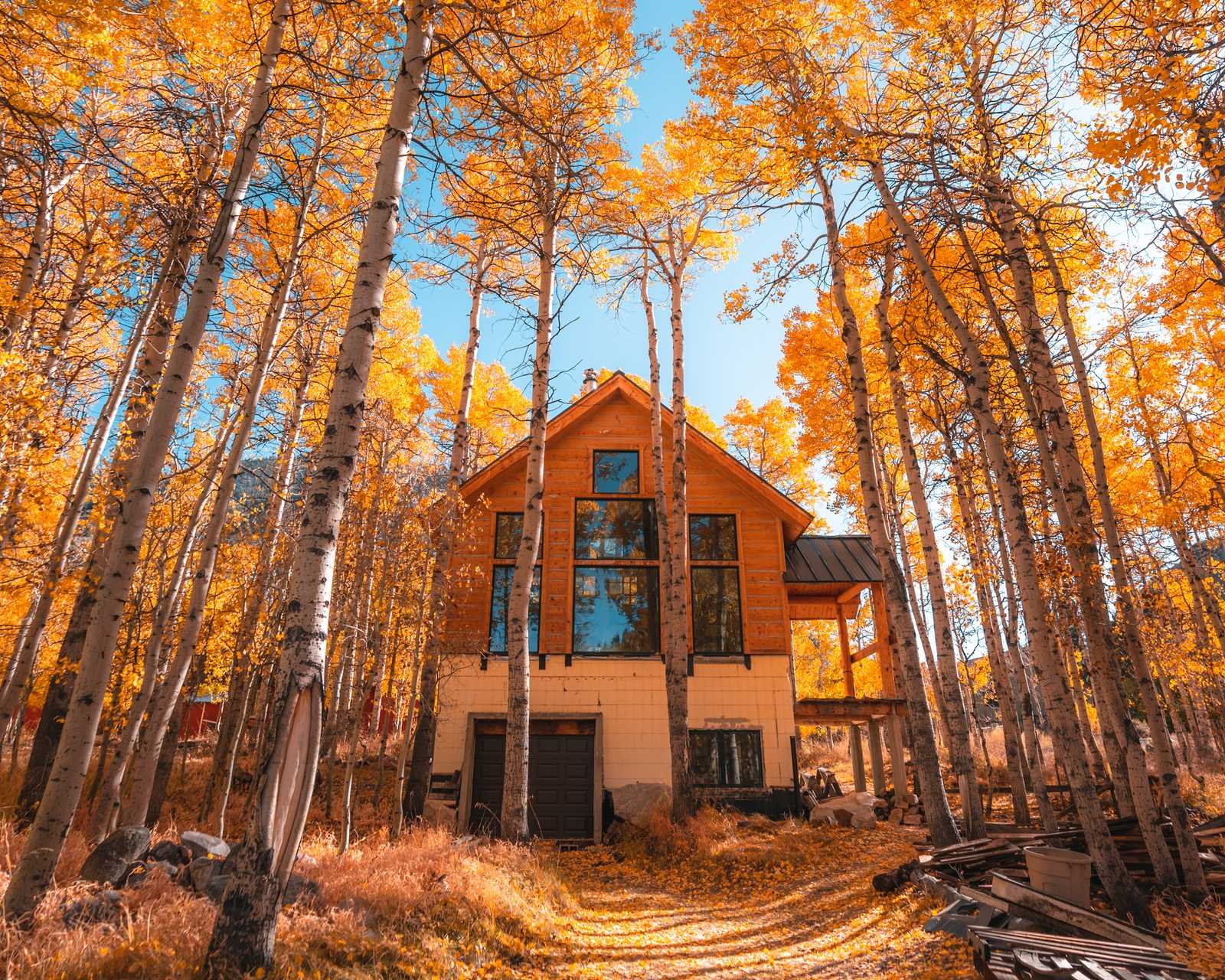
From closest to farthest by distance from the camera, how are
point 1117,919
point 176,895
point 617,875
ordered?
point 176,895
point 1117,919
point 617,875

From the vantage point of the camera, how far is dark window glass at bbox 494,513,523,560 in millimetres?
13953

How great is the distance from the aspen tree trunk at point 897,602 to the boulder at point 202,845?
26.4 ft

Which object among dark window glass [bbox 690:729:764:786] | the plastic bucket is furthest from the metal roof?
the plastic bucket

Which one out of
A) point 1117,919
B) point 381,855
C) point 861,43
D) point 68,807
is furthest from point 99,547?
point 861,43

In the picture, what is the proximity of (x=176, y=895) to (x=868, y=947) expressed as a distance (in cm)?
587

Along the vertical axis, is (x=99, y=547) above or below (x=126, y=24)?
below

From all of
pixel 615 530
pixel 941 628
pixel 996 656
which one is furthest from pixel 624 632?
pixel 996 656

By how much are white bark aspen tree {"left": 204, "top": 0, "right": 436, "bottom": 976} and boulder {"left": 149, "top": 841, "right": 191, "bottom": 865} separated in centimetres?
326

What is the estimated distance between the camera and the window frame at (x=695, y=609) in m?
13.3

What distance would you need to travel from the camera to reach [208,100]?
598cm

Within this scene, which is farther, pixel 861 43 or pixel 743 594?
pixel 743 594

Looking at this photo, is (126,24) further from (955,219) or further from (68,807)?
(955,219)

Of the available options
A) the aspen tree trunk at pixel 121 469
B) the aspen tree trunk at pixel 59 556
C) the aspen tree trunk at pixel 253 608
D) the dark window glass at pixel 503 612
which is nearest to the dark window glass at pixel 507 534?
the dark window glass at pixel 503 612

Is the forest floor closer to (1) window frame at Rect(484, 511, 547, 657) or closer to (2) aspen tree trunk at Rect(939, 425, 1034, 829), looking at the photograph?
(2) aspen tree trunk at Rect(939, 425, 1034, 829)
